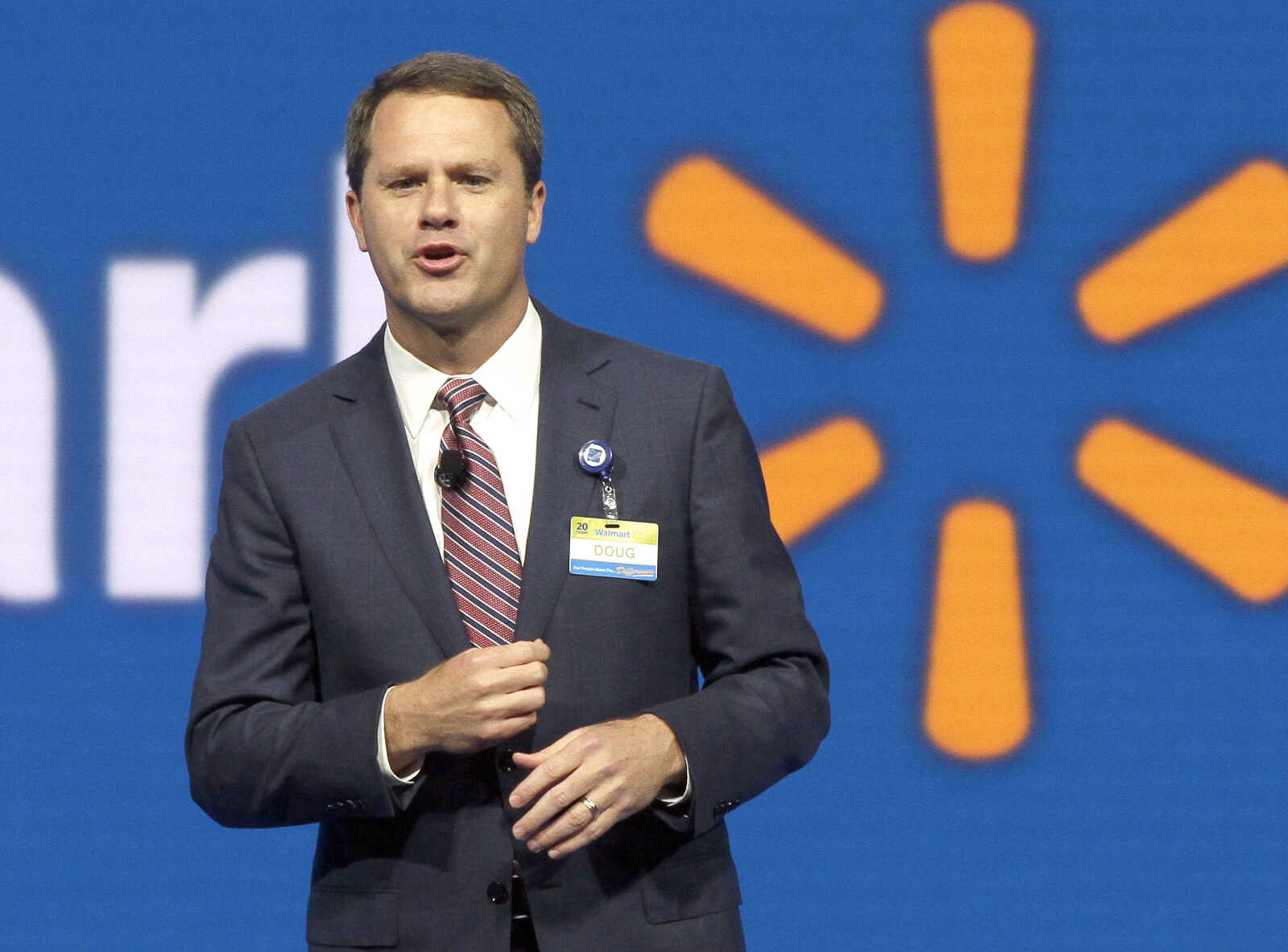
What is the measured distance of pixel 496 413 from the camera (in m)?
1.73

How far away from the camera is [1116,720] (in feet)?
9.39

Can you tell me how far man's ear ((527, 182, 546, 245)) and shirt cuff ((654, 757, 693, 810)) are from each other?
0.56 metres

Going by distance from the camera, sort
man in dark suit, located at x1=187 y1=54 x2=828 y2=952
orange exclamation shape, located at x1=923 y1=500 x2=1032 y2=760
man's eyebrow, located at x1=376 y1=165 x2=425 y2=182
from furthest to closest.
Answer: orange exclamation shape, located at x1=923 y1=500 x2=1032 y2=760, man's eyebrow, located at x1=376 y1=165 x2=425 y2=182, man in dark suit, located at x1=187 y1=54 x2=828 y2=952

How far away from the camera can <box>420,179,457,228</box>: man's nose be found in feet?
5.43

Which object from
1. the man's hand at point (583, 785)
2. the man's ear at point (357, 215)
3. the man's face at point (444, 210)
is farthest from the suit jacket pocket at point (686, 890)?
the man's ear at point (357, 215)

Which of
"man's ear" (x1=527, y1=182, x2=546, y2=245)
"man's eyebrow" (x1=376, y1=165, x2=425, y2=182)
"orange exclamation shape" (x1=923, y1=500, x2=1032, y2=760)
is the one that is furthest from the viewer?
"orange exclamation shape" (x1=923, y1=500, x2=1032, y2=760)

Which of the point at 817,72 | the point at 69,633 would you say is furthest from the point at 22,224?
the point at 817,72

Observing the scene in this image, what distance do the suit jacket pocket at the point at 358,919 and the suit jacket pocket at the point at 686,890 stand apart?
24 cm

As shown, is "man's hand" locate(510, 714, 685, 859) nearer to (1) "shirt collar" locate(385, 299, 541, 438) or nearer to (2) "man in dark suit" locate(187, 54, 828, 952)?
(2) "man in dark suit" locate(187, 54, 828, 952)

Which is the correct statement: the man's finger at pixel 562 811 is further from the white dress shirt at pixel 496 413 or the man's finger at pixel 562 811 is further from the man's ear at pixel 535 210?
the man's ear at pixel 535 210

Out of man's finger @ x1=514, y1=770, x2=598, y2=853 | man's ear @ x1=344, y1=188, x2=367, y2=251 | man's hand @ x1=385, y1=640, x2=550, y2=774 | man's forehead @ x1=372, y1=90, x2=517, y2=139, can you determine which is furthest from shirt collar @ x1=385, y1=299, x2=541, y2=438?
man's finger @ x1=514, y1=770, x2=598, y2=853

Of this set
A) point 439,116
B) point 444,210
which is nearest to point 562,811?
point 444,210

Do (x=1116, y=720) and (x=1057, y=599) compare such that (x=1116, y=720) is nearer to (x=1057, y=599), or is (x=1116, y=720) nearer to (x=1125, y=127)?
(x=1057, y=599)

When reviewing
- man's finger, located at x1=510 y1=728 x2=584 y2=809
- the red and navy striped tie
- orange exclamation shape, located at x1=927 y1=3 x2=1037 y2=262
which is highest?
orange exclamation shape, located at x1=927 y1=3 x2=1037 y2=262
